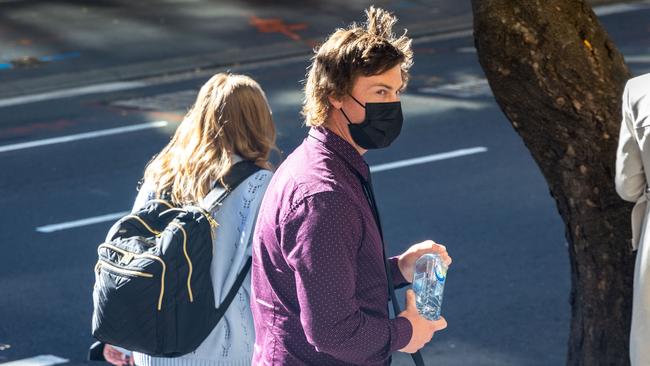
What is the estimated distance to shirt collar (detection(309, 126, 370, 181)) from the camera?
334 cm

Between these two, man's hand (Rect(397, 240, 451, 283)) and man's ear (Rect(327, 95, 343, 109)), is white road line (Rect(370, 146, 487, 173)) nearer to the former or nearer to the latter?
man's hand (Rect(397, 240, 451, 283))

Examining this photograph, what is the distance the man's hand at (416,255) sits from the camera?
3602 millimetres

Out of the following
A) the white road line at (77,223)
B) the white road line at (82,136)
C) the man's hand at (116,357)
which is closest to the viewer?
the man's hand at (116,357)

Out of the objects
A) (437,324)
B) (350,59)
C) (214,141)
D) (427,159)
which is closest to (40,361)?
(214,141)

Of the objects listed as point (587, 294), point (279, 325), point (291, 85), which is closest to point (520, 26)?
point (587, 294)

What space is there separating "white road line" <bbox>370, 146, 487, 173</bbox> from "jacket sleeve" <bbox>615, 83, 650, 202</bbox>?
6261mm

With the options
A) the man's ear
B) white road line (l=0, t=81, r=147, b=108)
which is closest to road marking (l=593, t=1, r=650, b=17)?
white road line (l=0, t=81, r=147, b=108)

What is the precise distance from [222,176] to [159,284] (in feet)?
1.76

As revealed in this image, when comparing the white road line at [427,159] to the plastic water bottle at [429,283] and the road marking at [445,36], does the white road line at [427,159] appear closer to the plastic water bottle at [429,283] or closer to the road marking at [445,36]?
the road marking at [445,36]

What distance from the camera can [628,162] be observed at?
389 centimetres

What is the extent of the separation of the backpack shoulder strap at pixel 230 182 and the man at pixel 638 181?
1.32m

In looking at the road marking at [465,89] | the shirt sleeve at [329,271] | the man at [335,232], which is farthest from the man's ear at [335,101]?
the road marking at [465,89]

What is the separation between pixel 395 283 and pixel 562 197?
102 centimetres

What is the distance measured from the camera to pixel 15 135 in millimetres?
12039
